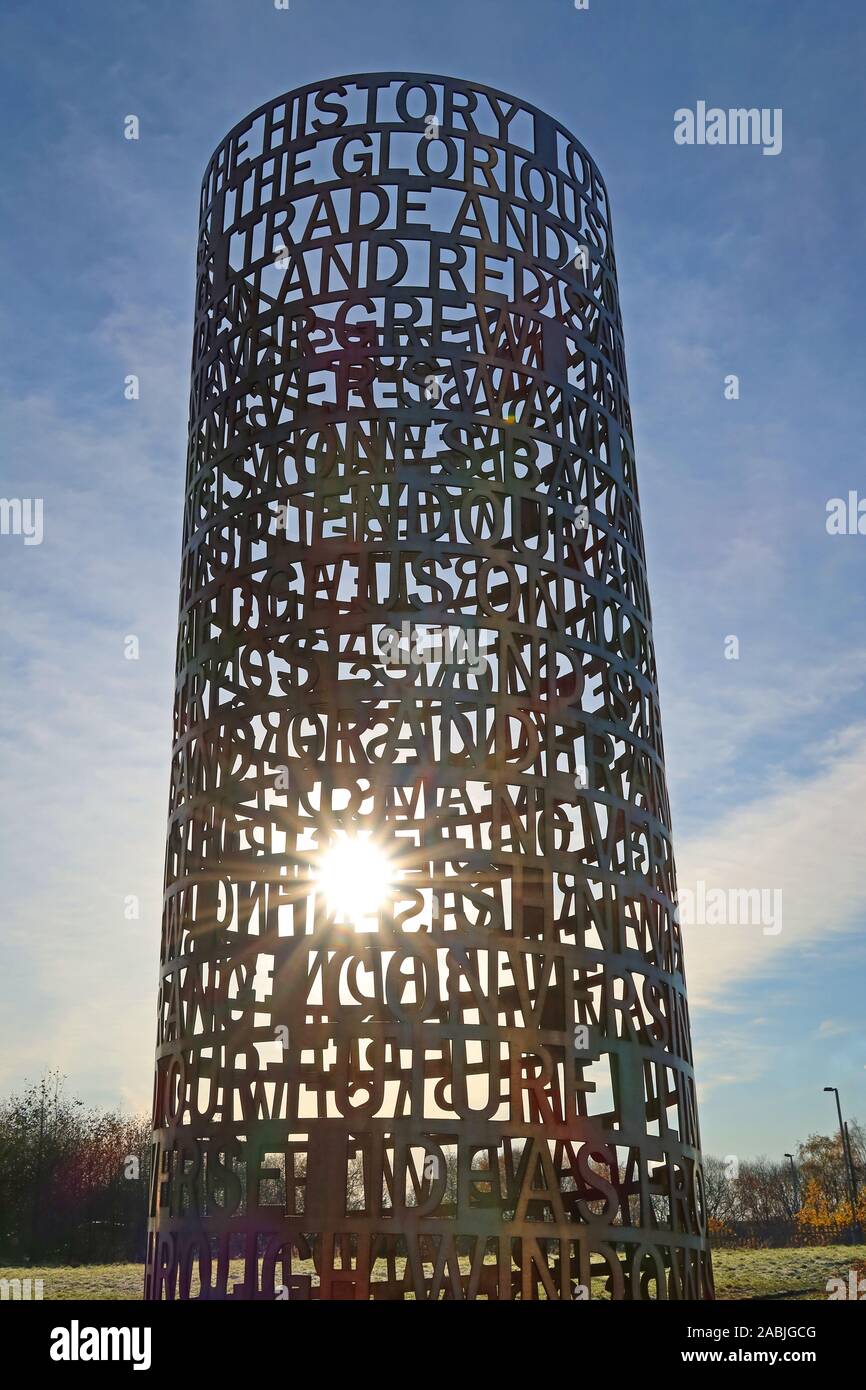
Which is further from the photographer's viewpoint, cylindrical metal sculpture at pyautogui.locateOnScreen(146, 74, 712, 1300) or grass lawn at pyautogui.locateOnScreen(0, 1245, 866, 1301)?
grass lawn at pyautogui.locateOnScreen(0, 1245, 866, 1301)

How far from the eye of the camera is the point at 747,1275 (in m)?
18.2

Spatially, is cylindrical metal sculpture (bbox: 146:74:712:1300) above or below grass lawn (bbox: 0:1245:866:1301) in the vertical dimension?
above

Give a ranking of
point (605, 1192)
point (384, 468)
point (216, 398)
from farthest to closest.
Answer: point (216, 398), point (384, 468), point (605, 1192)

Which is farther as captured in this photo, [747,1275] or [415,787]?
[747,1275]

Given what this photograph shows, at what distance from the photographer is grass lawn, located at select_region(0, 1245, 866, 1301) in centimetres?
1634

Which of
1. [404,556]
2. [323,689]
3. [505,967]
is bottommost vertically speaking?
[505,967]

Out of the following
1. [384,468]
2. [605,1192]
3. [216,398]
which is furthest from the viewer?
[216,398]

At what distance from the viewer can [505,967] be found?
9.09 meters

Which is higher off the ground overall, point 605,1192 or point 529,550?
point 529,550

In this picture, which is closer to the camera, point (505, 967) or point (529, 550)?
point (505, 967)
